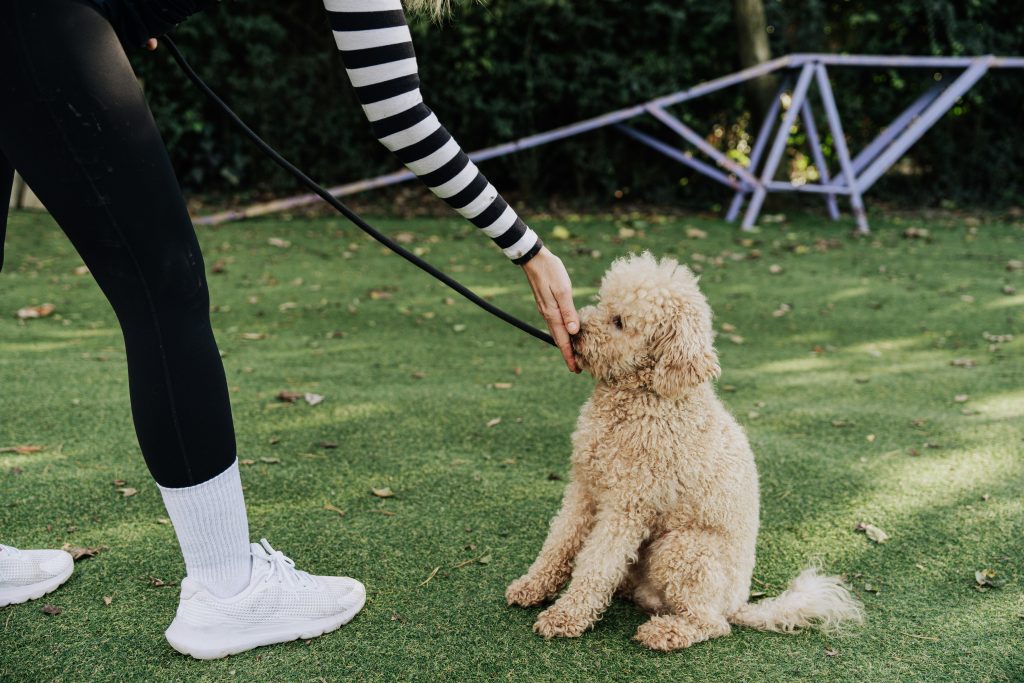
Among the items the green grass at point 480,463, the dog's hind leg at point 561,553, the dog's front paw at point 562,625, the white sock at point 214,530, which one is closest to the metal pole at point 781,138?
the green grass at point 480,463

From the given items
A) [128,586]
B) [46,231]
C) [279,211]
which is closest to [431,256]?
[279,211]

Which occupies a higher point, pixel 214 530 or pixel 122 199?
pixel 122 199

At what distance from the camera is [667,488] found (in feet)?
6.88

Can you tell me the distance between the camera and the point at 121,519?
2602mm

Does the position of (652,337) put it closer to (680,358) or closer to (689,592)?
(680,358)

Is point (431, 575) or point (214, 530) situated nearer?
point (214, 530)

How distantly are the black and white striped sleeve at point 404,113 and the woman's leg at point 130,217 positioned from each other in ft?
1.32

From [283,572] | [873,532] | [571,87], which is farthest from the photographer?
[571,87]

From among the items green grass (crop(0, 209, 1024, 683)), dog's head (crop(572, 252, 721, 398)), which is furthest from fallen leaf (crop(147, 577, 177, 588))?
dog's head (crop(572, 252, 721, 398))

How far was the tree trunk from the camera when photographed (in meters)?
8.26

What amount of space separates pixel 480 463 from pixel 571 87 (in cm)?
634

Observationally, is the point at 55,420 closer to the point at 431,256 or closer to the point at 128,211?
the point at 128,211

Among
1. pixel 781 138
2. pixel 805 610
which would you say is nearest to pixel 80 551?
pixel 805 610

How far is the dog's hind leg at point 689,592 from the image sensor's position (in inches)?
80.7
